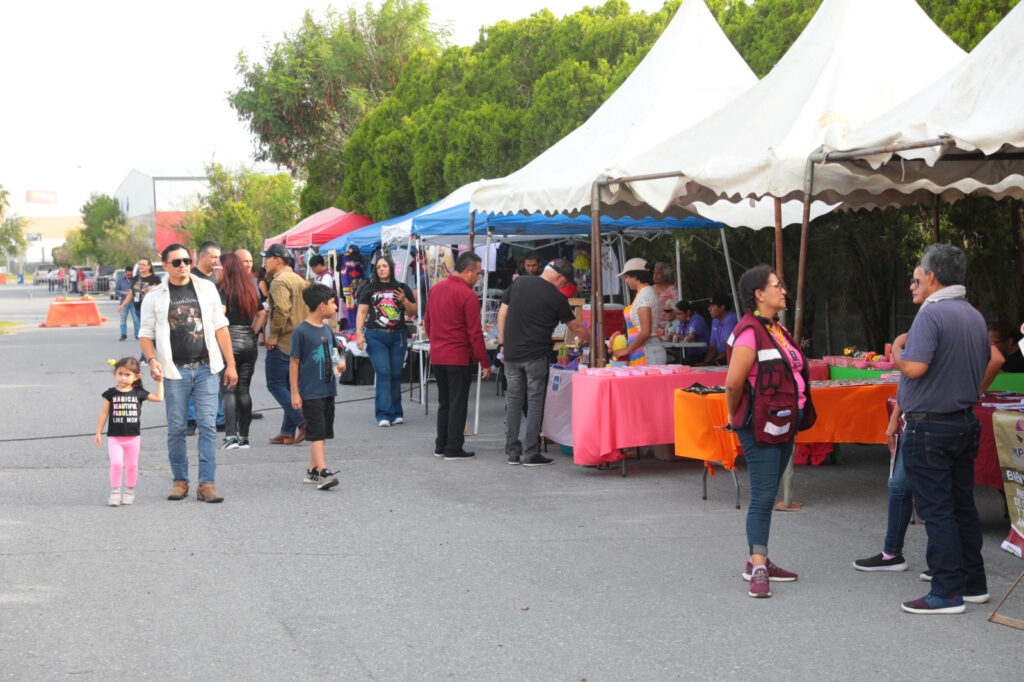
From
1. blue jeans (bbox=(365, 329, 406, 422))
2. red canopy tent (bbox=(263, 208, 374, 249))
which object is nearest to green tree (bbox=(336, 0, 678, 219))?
red canopy tent (bbox=(263, 208, 374, 249))

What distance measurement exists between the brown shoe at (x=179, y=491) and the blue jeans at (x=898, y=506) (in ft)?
17.3

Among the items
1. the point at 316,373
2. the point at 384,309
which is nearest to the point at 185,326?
the point at 316,373

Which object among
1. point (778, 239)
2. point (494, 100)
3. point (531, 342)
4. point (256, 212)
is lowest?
point (531, 342)

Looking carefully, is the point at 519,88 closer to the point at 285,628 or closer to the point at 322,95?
the point at 322,95

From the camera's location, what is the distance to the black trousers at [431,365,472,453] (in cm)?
1016

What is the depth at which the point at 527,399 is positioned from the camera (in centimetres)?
991

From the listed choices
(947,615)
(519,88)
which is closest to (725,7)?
(519,88)

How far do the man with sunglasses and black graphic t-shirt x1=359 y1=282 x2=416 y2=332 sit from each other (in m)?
3.61

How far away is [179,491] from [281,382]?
116 inches

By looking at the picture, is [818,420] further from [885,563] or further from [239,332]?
[239,332]

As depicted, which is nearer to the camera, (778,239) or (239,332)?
(778,239)

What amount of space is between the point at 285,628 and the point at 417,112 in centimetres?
2083

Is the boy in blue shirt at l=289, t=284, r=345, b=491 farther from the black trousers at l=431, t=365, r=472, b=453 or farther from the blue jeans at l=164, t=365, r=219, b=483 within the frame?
the black trousers at l=431, t=365, r=472, b=453

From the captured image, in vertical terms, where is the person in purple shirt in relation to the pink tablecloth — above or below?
above
